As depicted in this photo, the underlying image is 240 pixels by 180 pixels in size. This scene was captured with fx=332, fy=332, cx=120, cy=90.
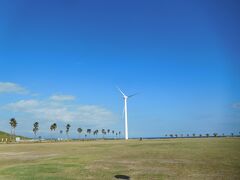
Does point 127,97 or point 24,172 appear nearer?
point 24,172

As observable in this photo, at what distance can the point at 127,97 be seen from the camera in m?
152

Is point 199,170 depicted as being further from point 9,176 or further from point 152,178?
point 9,176

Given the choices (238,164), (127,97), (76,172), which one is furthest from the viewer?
(127,97)

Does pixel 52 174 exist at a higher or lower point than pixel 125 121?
lower

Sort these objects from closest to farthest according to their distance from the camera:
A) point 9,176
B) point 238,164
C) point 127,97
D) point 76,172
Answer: point 9,176
point 76,172
point 238,164
point 127,97

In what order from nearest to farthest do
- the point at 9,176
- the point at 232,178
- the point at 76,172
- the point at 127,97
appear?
the point at 232,178, the point at 9,176, the point at 76,172, the point at 127,97

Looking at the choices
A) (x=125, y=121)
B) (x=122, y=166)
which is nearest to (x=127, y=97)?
(x=125, y=121)

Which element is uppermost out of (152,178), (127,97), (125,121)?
(127,97)

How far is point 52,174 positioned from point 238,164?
18.3 m

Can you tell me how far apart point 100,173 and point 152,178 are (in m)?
5.36

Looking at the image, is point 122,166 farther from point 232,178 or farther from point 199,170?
point 232,178

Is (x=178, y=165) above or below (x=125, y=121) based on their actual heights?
below

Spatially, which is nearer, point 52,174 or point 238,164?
point 52,174

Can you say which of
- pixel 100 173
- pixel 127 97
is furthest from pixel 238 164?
pixel 127 97
